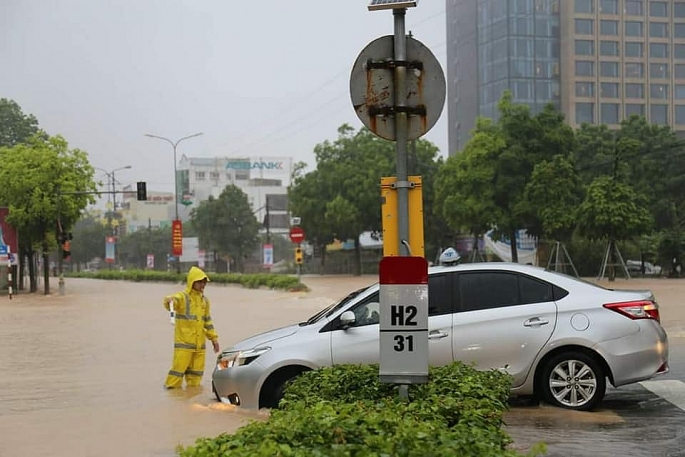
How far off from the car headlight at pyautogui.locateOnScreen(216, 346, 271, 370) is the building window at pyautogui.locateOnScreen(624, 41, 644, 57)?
6150 centimetres

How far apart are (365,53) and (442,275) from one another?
3.90m

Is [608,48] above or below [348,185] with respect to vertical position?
above

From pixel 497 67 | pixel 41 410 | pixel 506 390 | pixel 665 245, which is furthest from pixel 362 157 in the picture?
pixel 506 390

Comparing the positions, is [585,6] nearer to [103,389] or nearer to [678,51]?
[678,51]

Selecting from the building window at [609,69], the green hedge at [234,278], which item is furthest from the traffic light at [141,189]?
the building window at [609,69]

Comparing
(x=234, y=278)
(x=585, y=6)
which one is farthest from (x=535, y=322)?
(x=585, y=6)

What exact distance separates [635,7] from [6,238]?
44.8 metres

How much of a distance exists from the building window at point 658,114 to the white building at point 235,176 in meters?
66.3

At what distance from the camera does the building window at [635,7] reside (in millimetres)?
62781

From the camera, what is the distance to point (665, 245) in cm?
4831

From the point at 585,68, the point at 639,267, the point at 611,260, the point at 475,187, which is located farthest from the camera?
the point at 585,68

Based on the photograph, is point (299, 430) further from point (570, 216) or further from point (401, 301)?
point (570, 216)

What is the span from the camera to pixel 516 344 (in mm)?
8531

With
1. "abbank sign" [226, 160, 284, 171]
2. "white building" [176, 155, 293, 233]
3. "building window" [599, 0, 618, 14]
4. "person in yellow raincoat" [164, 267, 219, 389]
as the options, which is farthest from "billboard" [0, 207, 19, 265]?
"abbank sign" [226, 160, 284, 171]
